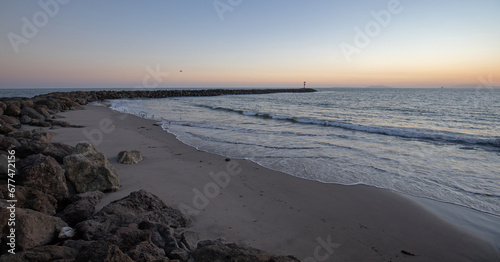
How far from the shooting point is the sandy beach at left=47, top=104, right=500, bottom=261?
395cm

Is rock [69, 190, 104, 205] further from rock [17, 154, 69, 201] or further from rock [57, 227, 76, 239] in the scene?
rock [57, 227, 76, 239]

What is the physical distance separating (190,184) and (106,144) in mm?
5564

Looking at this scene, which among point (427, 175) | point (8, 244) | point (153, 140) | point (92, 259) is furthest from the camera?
point (153, 140)

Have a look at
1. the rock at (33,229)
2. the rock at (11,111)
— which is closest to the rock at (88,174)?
the rock at (33,229)

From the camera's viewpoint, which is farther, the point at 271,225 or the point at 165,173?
Answer: the point at 165,173

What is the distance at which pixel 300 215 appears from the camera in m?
4.93

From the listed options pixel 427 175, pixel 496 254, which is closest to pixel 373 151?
pixel 427 175

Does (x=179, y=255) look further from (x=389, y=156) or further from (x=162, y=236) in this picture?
(x=389, y=156)

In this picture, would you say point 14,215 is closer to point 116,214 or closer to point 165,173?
point 116,214

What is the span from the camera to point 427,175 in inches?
295

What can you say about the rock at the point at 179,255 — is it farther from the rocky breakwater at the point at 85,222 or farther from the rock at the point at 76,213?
the rock at the point at 76,213

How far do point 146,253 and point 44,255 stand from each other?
38.8 inches

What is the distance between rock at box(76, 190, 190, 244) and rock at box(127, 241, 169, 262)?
0.49m

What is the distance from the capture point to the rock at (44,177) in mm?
4277
